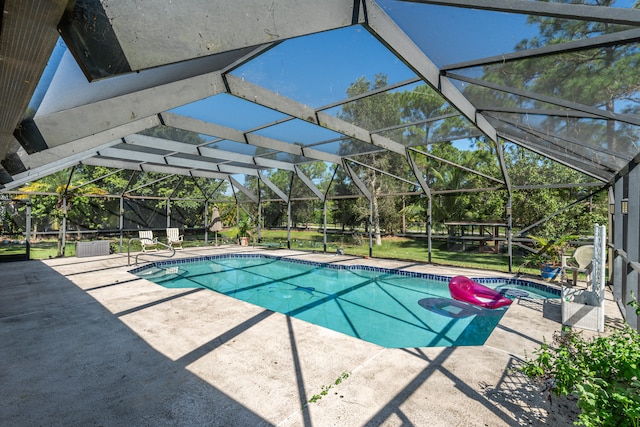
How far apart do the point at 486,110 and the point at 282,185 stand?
23.4 meters

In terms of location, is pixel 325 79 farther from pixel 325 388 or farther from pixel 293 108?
pixel 325 388

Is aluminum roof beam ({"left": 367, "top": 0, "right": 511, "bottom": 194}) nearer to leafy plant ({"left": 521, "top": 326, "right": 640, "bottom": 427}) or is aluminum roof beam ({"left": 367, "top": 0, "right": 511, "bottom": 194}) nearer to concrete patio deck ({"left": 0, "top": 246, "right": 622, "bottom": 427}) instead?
leafy plant ({"left": 521, "top": 326, "right": 640, "bottom": 427})

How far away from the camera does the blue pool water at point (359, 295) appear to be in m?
5.39

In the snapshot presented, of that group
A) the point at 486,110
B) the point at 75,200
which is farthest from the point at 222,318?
the point at 75,200

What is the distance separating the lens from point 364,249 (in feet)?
47.7

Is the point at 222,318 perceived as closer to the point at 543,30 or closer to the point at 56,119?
the point at 56,119

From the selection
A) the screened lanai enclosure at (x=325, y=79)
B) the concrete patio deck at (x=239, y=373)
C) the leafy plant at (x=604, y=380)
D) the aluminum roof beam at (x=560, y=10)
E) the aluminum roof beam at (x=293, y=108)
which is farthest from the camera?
the aluminum roof beam at (x=293, y=108)

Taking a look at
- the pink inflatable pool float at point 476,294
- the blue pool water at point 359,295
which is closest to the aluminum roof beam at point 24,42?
the blue pool water at point 359,295

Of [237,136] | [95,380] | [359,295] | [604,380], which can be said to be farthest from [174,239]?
[604,380]

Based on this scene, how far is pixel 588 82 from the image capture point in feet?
10.0

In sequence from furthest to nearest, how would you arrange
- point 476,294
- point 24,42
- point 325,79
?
1. point 476,294
2. point 325,79
3. point 24,42

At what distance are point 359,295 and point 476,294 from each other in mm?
2703

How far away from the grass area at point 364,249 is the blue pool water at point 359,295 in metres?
2.31

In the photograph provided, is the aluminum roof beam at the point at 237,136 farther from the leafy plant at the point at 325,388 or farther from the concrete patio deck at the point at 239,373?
the leafy plant at the point at 325,388
